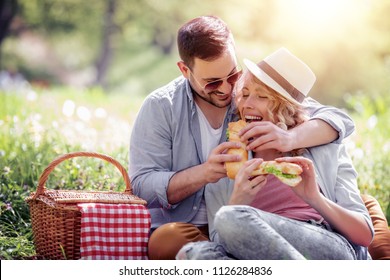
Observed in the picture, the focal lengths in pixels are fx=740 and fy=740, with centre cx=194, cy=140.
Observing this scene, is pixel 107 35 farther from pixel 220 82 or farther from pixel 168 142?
pixel 220 82

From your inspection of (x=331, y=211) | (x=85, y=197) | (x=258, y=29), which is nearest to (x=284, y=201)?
(x=331, y=211)

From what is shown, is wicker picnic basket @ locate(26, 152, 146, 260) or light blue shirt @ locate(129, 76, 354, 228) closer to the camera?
wicker picnic basket @ locate(26, 152, 146, 260)

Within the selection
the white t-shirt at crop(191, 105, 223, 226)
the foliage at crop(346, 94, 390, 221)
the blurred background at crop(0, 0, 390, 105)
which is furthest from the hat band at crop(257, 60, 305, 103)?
the blurred background at crop(0, 0, 390, 105)

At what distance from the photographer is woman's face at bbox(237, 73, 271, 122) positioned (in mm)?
3945

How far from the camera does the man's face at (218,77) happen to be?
4.14 meters

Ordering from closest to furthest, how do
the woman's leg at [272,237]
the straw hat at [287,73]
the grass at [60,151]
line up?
the woman's leg at [272,237]
the straw hat at [287,73]
the grass at [60,151]

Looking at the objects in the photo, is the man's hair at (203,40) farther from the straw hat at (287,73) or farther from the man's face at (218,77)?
the straw hat at (287,73)

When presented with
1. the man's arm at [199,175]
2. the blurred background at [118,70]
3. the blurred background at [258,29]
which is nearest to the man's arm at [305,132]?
the man's arm at [199,175]

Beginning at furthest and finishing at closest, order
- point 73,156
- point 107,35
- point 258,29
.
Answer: point 258,29 → point 107,35 → point 73,156

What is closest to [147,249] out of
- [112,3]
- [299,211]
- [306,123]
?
[299,211]

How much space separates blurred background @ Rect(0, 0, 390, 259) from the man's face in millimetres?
1424

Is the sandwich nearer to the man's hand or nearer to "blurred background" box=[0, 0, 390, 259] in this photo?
the man's hand

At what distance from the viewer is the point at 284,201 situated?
3.97 m

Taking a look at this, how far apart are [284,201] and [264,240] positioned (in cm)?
59
